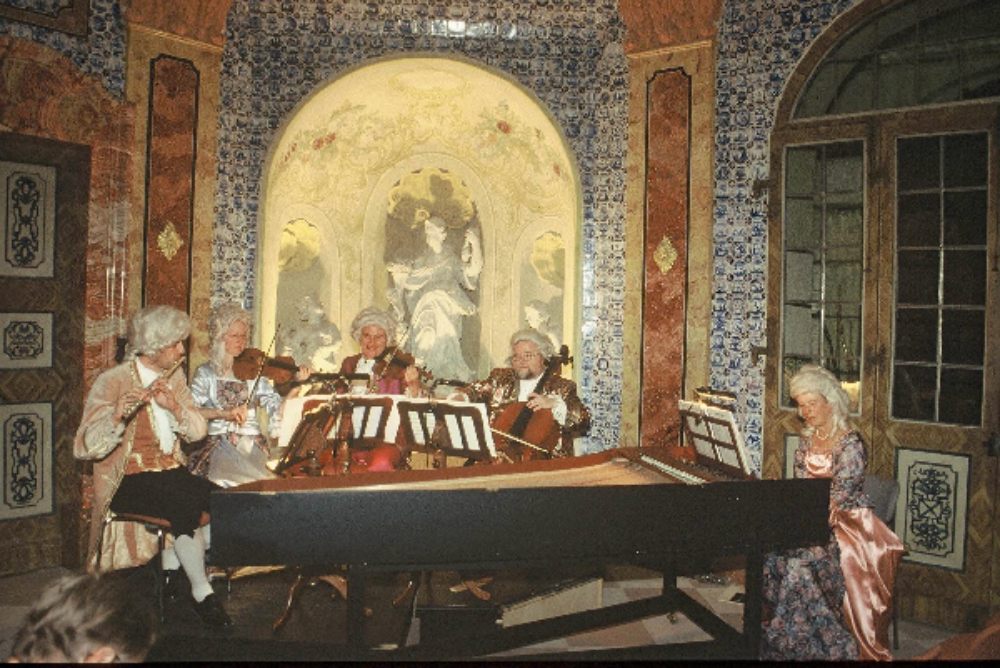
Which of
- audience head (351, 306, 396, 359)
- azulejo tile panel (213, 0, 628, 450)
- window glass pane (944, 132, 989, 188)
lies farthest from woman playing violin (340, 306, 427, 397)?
window glass pane (944, 132, 989, 188)

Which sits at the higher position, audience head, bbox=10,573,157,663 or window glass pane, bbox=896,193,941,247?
window glass pane, bbox=896,193,941,247

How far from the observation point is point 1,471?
5.77 meters

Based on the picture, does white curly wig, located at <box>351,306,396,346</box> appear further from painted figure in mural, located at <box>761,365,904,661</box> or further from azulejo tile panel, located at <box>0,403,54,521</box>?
painted figure in mural, located at <box>761,365,904,661</box>

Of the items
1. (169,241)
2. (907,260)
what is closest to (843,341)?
(907,260)

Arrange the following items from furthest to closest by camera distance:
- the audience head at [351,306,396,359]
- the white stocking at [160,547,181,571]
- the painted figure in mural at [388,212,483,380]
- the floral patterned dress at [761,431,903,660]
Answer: the painted figure in mural at [388,212,483,380] < the audience head at [351,306,396,359] < the white stocking at [160,547,181,571] < the floral patterned dress at [761,431,903,660]

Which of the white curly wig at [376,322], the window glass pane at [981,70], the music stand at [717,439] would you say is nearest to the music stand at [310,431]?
the white curly wig at [376,322]

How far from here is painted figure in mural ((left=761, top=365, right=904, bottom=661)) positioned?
432cm

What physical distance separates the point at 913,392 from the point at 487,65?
405 centimetres

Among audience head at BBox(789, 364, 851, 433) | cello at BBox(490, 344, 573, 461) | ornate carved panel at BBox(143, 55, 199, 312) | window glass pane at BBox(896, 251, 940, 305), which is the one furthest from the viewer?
ornate carved panel at BBox(143, 55, 199, 312)

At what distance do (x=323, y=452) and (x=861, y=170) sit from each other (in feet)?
13.2

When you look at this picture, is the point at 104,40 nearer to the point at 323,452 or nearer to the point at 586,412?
the point at 323,452

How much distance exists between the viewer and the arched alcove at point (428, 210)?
7.68 m

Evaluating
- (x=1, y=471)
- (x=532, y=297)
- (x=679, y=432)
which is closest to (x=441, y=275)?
(x=532, y=297)

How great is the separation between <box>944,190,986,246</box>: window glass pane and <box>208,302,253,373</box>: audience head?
4.59 metres
